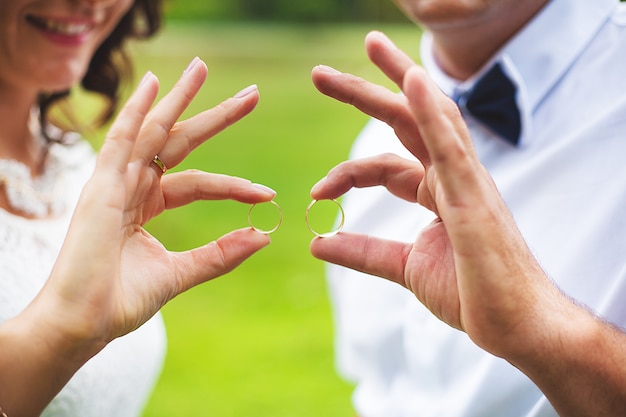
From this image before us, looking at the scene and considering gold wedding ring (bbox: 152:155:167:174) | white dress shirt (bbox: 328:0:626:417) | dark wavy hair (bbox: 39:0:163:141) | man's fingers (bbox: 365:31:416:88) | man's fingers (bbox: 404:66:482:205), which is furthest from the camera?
dark wavy hair (bbox: 39:0:163:141)

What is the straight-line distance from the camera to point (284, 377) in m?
6.48

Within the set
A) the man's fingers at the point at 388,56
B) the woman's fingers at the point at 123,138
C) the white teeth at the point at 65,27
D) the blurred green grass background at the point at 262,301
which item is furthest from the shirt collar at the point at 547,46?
the blurred green grass background at the point at 262,301

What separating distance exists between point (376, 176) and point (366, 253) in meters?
0.22

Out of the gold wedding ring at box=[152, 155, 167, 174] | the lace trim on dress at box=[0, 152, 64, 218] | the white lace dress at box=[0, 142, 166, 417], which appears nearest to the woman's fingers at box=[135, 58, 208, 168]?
the gold wedding ring at box=[152, 155, 167, 174]

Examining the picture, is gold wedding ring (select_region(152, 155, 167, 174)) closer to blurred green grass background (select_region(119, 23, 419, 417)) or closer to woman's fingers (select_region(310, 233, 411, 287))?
woman's fingers (select_region(310, 233, 411, 287))

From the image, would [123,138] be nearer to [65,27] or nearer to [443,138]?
[443,138]

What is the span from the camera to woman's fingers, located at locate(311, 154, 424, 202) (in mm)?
2182

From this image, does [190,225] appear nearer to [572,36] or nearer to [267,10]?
[572,36]

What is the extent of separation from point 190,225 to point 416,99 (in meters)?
8.96

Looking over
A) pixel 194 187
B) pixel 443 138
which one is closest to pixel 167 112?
pixel 194 187

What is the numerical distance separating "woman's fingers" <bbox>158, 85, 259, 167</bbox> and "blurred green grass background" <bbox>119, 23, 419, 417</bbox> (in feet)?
6.64

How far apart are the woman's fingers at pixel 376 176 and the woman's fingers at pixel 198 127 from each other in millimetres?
300

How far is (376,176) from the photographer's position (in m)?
2.23

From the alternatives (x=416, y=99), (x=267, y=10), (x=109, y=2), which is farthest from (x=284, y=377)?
(x=267, y=10)
